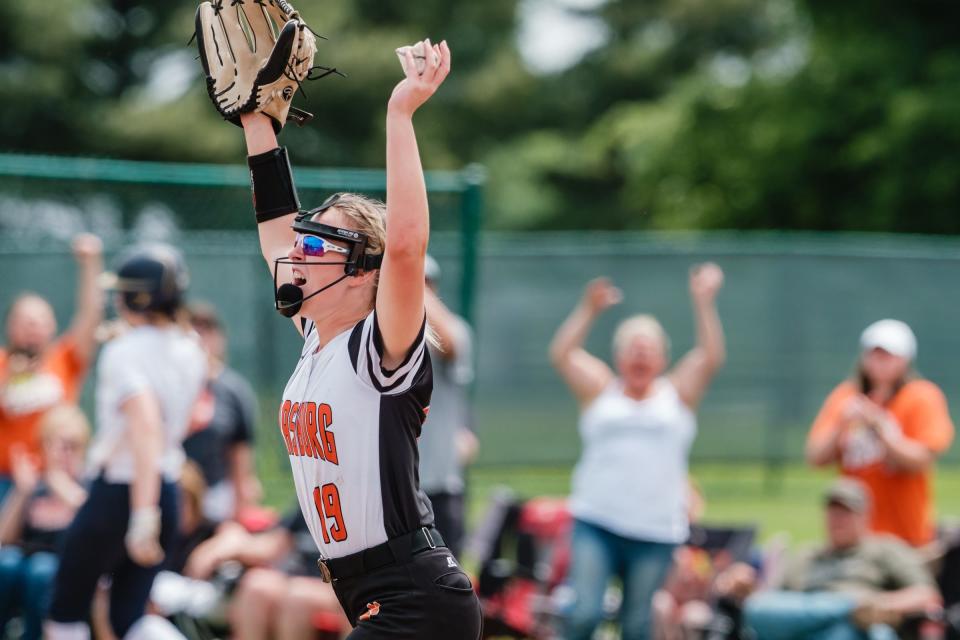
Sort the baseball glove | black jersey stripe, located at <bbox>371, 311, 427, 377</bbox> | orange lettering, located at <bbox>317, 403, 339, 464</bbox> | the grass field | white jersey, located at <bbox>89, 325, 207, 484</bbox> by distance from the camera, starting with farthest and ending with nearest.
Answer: the grass field, white jersey, located at <bbox>89, 325, 207, 484</bbox>, the baseball glove, orange lettering, located at <bbox>317, 403, 339, 464</bbox>, black jersey stripe, located at <bbox>371, 311, 427, 377</bbox>

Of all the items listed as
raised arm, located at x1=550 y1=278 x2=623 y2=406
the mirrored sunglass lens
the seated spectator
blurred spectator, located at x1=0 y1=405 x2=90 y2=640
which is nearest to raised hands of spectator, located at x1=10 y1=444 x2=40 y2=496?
blurred spectator, located at x1=0 y1=405 x2=90 y2=640

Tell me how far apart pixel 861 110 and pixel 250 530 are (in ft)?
58.7

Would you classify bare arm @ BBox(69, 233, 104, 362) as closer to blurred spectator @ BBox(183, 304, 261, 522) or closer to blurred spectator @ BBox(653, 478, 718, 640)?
blurred spectator @ BBox(183, 304, 261, 522)

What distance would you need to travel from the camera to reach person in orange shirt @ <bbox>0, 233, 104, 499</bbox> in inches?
310

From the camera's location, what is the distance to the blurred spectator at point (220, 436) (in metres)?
8.24

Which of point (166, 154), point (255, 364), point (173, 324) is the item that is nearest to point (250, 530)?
point (255, 364)

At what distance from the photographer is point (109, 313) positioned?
8891 millimetres

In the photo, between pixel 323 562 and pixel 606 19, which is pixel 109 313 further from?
pixel 606 19

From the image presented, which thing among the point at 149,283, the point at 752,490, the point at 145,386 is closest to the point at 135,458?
the point at 145,386

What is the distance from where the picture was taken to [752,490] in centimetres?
1408

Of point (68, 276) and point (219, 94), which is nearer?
point (219, 94)

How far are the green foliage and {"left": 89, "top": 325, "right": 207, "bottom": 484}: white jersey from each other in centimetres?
1797

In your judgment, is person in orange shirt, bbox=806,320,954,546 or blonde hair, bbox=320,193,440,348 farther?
person in orange shirt, bbox=806,320,954,546

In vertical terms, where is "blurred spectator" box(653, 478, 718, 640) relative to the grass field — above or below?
below
